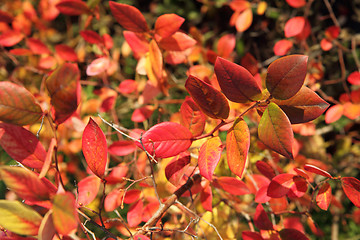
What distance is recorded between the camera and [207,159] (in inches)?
18.6

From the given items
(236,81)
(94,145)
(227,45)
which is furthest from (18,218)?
(227,45)

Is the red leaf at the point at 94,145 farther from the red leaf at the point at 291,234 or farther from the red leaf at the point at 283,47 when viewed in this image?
the red leaf at the point at 283,47

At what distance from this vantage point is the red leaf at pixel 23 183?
36cm

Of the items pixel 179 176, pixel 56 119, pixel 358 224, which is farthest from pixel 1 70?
pixel 358 224

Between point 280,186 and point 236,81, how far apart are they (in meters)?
0.27

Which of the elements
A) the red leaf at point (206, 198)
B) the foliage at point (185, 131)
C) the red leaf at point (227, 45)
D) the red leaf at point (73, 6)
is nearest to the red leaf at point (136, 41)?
the foliage at point (185, 131)

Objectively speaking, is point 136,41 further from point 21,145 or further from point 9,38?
point 9,38

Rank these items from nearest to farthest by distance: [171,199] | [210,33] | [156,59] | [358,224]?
[171,199], [156,59], [358,224], [210,33]

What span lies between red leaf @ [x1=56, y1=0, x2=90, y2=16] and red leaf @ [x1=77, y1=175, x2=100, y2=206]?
0.49m

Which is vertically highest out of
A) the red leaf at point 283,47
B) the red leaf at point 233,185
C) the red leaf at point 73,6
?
the red leaf at point 73,6

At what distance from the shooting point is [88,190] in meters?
0.63

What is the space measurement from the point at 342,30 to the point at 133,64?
3.15 feet

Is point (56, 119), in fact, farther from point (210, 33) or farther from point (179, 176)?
point (210, 33)

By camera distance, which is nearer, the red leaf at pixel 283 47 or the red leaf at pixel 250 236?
the red leaf at pixel 250 236
